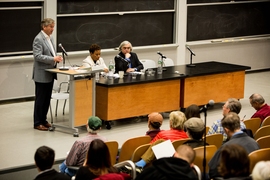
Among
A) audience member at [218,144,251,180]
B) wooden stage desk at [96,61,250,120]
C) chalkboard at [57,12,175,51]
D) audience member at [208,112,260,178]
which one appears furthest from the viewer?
chalkboard at [57,12,175,51]

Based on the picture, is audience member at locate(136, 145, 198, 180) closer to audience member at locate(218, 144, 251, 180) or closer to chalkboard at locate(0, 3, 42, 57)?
audience member at locate(218, 144, 251, 180)

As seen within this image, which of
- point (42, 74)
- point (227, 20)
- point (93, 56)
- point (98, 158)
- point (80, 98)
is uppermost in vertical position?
point (227, 20)

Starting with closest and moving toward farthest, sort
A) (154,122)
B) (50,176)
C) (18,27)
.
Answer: (50,176), (154,122), (18,27)

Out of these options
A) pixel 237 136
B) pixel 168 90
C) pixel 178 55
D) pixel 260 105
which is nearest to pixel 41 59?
pixel 168 90

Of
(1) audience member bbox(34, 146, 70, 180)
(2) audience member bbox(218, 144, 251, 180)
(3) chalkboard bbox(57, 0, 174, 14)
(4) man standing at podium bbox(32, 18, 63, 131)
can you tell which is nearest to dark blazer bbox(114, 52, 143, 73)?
(4) man standing at podium bbox(32, 18, 63, 131)

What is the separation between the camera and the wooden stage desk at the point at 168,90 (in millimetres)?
8219

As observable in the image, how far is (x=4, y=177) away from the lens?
6.29m

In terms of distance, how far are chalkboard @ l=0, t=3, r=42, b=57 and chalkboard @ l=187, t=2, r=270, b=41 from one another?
12.5ft

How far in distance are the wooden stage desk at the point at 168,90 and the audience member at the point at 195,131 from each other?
2826 millimetres

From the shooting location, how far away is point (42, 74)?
795cm

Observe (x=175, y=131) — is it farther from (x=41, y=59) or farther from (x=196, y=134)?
(x=41, y=59)

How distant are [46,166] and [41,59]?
147 inches

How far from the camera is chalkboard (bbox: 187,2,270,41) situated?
12.3m

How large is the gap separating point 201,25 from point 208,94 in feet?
11.1
